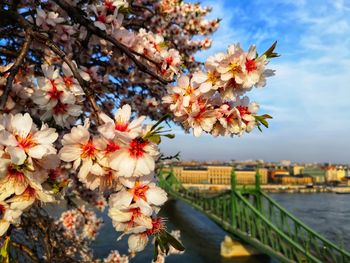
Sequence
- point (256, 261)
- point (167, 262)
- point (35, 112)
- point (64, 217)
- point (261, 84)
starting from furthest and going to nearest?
1. point (167, 262)
2. point (256, 261)
3. point (64, 217)
4. point (35, 112)
5. point (261, 84)

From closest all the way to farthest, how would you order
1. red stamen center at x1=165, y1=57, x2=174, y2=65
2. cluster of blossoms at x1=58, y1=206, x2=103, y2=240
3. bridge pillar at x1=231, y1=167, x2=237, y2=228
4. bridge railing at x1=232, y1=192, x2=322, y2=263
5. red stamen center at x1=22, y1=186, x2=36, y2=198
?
1. red stamen center at x1=22, y1=186, x2=36, y2=198
2. red stamen center at x1=165, y1=57, x2=174, y2=65
3. cluster of blossoms at x1=58, y1=206, x2=103, y2=240
4. bridge railing at x1=232, y1=192, x2=322, y2=263
5. bridge pillar at x1=231, y1=167, x2=237, y2=228

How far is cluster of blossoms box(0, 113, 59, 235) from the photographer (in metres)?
0.95

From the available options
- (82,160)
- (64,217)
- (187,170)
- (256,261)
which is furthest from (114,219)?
(187,170)

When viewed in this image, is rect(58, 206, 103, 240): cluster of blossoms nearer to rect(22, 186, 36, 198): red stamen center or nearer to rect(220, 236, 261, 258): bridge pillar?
rect(22, 186, 36, 198): red stamen center

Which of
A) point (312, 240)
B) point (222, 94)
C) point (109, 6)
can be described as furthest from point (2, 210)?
point (312, 240)

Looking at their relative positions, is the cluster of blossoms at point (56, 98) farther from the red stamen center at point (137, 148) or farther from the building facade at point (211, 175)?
the building facade at point (211, 175)

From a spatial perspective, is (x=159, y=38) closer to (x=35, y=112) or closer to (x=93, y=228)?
(x=35, y=112)

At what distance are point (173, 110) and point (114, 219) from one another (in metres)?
0.45

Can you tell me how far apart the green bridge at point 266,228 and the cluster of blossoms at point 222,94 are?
1190cm

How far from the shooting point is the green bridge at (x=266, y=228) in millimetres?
14172

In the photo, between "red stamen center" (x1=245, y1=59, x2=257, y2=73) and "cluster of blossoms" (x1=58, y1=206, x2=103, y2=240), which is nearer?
"red stamen center" (x1=245, y1=59, x2=257, y2=73)

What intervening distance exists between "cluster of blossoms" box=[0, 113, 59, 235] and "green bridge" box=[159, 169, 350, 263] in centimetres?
1236

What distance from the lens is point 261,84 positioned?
1278 millimetres

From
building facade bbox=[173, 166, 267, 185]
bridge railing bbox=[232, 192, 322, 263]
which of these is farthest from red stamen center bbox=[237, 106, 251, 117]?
building facade bbox=[173, 166, 267, 185]
